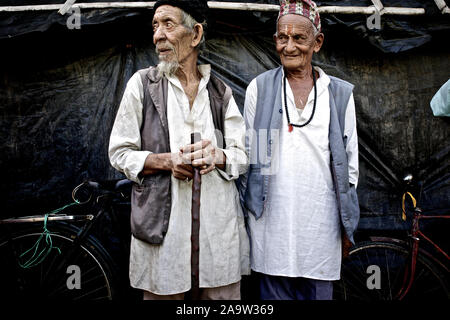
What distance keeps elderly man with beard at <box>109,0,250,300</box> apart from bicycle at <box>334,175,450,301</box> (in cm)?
141

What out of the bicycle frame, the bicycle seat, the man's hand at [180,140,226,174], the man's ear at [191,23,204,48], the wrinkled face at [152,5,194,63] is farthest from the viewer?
the bicycle frame

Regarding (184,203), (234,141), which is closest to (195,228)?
(184,203)

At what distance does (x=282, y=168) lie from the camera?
94.3 inches

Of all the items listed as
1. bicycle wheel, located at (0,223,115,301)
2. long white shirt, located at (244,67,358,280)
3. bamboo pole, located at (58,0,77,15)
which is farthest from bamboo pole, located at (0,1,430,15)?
bicycle wheel, located at (0,223,115,301)

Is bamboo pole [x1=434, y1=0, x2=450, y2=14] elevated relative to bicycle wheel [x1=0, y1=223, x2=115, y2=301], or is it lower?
elevated

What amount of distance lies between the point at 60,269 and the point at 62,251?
0.15 metres

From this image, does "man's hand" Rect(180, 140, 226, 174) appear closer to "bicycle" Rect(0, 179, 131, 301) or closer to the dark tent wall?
"bicycle" Rect(0, 179, 131, 301)

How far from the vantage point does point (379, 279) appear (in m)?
3.33

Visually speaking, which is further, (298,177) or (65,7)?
(65,7)

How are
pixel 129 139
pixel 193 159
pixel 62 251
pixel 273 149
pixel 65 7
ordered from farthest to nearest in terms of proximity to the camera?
pixel 62 251 < pixel 65 7 < pixel 273 149 < pixel 129 139 < pixel 193 159

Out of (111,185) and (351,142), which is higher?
(351,142)

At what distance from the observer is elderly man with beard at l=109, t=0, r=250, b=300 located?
2150 mm

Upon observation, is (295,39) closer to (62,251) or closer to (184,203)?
(184,203)
